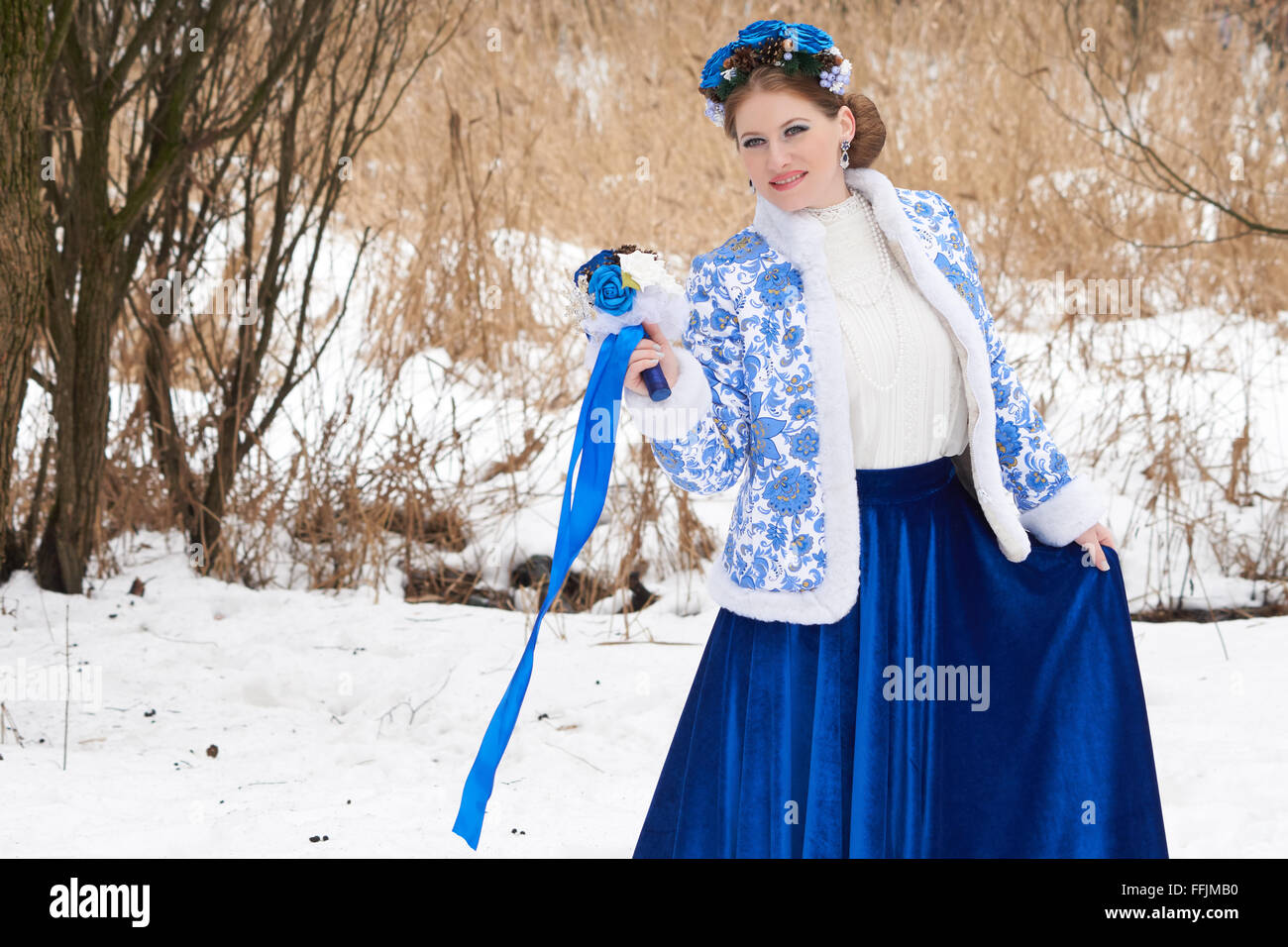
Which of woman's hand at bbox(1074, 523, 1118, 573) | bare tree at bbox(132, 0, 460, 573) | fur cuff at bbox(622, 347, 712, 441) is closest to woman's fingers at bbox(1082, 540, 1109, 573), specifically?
woman's hand at bbox(1074, 523, 1118, 573)

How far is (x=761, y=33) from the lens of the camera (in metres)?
1.82

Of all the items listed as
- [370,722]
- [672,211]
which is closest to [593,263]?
[370,722]

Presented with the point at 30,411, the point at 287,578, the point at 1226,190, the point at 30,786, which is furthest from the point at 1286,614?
the point at 30,411

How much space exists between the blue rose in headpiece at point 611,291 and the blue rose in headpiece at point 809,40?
431mm

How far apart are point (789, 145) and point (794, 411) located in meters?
0.38

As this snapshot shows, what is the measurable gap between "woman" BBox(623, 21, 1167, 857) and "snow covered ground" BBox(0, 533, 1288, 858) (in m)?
0.76

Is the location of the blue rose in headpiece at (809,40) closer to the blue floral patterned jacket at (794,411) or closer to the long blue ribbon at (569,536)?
the blue floral patterned jacket at (794,411)

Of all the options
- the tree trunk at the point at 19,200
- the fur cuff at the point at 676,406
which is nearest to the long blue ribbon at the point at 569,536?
the fur cuff at the point at 676,406

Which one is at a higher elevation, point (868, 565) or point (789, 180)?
point (789, 180)

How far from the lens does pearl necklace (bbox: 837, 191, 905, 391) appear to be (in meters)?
1.87

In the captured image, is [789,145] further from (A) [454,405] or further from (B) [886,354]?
(A) [454,405]

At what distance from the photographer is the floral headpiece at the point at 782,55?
181cm

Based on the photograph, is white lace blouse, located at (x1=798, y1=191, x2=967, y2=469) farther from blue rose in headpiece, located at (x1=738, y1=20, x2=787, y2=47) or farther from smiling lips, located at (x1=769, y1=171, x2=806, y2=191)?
blue rose in headpiece, located at (x1=738, y1=20, x2=787, y2=47)

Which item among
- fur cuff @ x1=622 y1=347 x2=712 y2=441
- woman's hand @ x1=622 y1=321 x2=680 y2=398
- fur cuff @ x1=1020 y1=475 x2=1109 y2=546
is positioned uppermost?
woman's hand @ x1=622 y1=321 x2=680 y2=398
